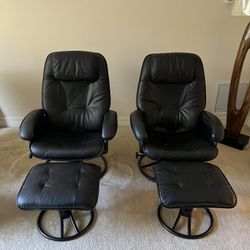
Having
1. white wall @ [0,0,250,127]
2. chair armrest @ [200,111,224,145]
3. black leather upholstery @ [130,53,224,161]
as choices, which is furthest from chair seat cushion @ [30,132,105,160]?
white wall @ [0,0,250,127]

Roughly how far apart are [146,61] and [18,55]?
137 centimetres

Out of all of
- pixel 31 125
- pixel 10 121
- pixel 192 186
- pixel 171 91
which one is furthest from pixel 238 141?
pixel 10 121

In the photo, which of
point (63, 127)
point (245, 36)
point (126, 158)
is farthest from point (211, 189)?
point (245, 36)

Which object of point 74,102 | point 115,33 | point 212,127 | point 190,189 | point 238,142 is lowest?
point 238,142

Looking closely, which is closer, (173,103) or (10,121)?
(173,103)

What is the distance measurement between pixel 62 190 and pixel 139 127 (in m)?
0.68

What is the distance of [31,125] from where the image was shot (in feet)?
5.31

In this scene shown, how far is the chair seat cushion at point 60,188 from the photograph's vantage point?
126 cm

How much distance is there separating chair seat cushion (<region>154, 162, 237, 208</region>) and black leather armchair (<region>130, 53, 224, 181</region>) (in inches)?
8.9

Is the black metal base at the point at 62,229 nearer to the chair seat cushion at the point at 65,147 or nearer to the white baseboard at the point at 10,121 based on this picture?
the chair seat cushion at the point at 65,147

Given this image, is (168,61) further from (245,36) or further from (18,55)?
(18,55)

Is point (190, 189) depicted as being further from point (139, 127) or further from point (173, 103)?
point (173, 103)

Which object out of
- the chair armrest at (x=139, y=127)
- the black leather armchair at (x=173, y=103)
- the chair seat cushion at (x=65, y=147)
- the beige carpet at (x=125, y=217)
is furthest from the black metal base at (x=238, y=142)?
the chair seat cushion at (x=65, y=147)

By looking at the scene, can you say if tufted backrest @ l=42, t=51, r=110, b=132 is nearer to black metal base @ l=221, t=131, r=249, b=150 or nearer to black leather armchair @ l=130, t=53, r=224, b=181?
black leather armchair @ l=130, t=53, r=224, b=181
